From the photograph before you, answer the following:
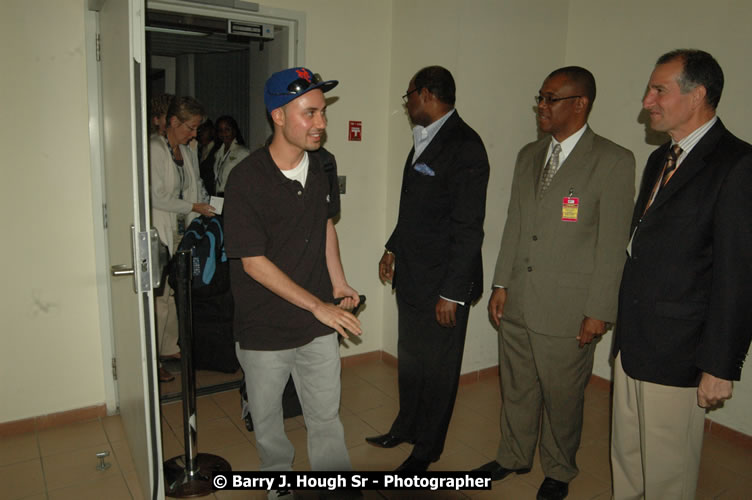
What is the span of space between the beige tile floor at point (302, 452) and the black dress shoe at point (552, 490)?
7 cm

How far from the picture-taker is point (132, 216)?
1870mm

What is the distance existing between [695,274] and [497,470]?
4.43ft

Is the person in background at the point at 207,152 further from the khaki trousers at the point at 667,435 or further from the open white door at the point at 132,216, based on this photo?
the khaki trousers at the point at 667,435

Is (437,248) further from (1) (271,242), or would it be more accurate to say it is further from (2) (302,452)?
(2) (302,452)

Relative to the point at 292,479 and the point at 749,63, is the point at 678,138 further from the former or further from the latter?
the point at 292,479

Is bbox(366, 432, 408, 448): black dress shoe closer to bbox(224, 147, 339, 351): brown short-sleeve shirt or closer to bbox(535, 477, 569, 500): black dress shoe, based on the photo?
bbox(535, 477, 569, 500): black dress shoe

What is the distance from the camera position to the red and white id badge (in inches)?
87.4

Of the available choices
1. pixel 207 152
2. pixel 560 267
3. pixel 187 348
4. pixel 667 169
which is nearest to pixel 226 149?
pixel 207 152

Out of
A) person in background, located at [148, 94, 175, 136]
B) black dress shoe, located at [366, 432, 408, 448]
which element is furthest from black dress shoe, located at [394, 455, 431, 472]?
person in background, located at [148, 94, 175, 136]

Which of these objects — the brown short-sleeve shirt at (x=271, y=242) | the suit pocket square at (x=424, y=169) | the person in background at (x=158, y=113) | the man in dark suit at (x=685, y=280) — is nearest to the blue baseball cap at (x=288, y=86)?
the brown short-sleeve shirt at (x=271, y=242)

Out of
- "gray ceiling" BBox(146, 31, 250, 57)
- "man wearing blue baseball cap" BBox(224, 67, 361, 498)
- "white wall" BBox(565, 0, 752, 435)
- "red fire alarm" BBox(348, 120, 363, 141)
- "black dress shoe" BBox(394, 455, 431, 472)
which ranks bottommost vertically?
"black dress shoe" BBox(394, 455, 431, 472)

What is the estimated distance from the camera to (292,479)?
6.94 ft

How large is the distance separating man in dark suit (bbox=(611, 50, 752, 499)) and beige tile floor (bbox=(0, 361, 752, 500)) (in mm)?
753

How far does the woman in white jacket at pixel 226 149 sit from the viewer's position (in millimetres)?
4312
